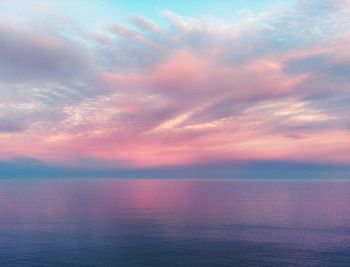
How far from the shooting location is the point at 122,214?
132625 millimetres

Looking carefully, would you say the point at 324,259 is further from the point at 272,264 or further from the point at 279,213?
the point at 279,213

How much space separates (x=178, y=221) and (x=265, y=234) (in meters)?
31.7

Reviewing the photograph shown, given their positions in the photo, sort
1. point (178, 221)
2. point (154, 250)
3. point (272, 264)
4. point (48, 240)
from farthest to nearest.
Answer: point (178, 221), point (48, 240), point (154, 250), point (272, 264)

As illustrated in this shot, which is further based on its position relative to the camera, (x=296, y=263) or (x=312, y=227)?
(x=312, y=227)

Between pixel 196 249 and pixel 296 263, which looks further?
pixel 196 249

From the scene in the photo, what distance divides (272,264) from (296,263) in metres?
5.49

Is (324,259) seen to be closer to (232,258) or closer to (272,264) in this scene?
(272,264)

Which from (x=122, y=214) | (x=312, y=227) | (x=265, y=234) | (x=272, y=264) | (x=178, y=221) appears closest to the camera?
(x=272, y=264)

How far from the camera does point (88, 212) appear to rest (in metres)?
139

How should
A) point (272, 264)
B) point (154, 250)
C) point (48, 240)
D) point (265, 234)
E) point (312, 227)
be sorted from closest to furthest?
1. point (272, 264)
2. point (154, 250)
3. point (48, 240)
4. point (265, 234)
5. point (312, 227)

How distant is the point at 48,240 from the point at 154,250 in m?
28.7

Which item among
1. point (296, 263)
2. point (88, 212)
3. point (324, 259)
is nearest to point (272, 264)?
point (296, 263)

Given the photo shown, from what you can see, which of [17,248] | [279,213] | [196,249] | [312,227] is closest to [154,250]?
[196,249]

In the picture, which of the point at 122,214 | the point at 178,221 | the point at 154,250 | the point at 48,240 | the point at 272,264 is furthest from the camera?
the point at 122,214
